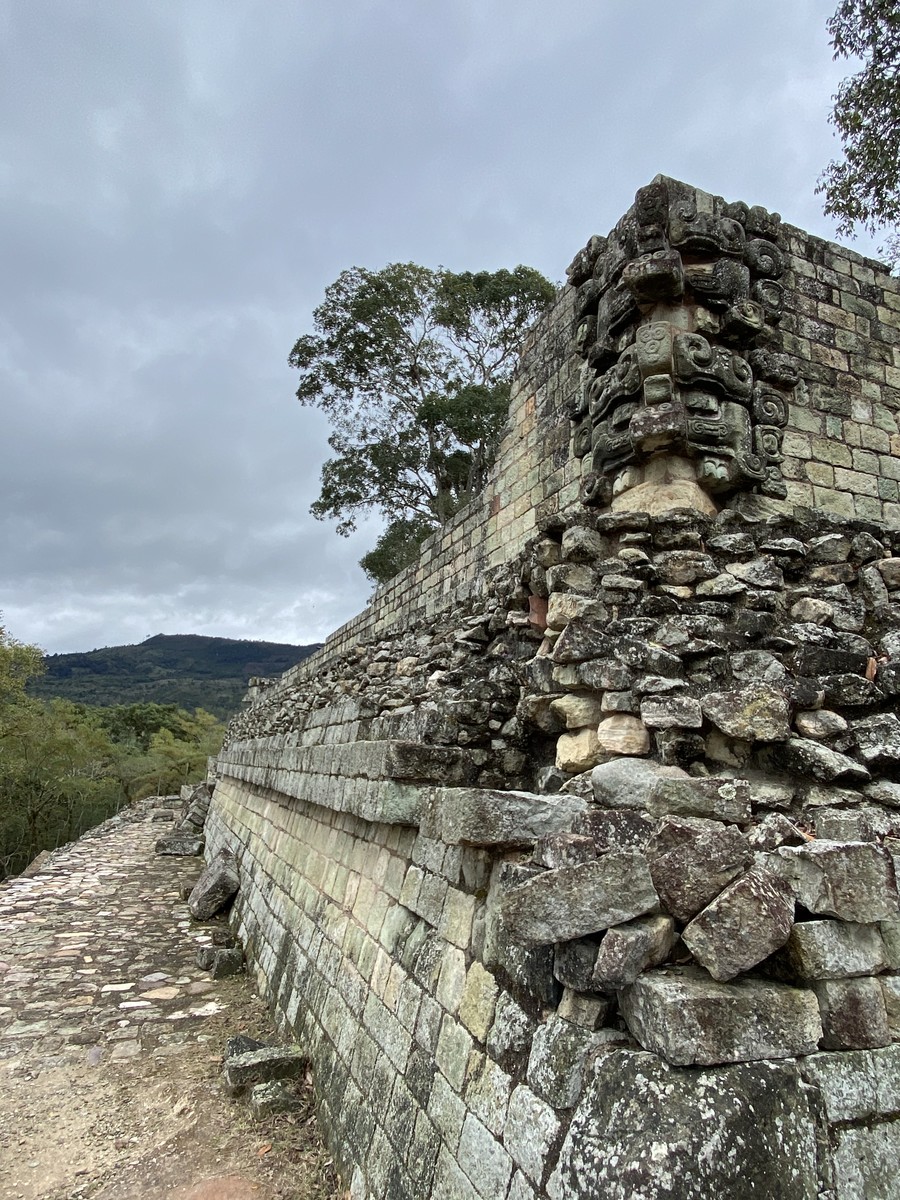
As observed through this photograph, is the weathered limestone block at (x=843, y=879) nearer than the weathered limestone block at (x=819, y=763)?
Yes

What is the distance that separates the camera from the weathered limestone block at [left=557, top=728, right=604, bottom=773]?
291 centimetres

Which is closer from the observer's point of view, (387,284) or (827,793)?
(827,793)

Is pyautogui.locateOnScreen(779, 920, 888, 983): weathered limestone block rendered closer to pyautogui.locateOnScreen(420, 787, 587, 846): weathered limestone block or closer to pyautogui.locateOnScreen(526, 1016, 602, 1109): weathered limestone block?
pyautogui.locateOnScreen(526, 1016, 602, 1109): weathered limestone block

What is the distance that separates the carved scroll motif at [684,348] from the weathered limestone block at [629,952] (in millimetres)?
2604

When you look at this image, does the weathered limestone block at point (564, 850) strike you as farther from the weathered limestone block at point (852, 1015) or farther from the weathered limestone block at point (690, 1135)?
the weathered limestone block at point (852, 1015)

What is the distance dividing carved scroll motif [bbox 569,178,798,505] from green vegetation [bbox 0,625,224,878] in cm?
2872

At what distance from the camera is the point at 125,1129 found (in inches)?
157

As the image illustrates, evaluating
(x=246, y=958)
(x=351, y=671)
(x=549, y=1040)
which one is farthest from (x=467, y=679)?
(x=246, y=958)

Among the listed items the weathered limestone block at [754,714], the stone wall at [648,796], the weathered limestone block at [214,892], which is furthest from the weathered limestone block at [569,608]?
the weathered limestone block at [214,892]

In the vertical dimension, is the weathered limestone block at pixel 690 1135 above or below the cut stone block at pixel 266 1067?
above

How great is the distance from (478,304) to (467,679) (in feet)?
59.8

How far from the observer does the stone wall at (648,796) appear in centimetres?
165

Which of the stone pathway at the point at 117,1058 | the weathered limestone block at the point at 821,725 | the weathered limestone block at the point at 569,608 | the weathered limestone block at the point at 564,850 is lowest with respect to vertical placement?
the stone pathway at the point at 117,1058

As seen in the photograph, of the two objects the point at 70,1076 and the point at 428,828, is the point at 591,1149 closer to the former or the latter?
the point at 428,828
